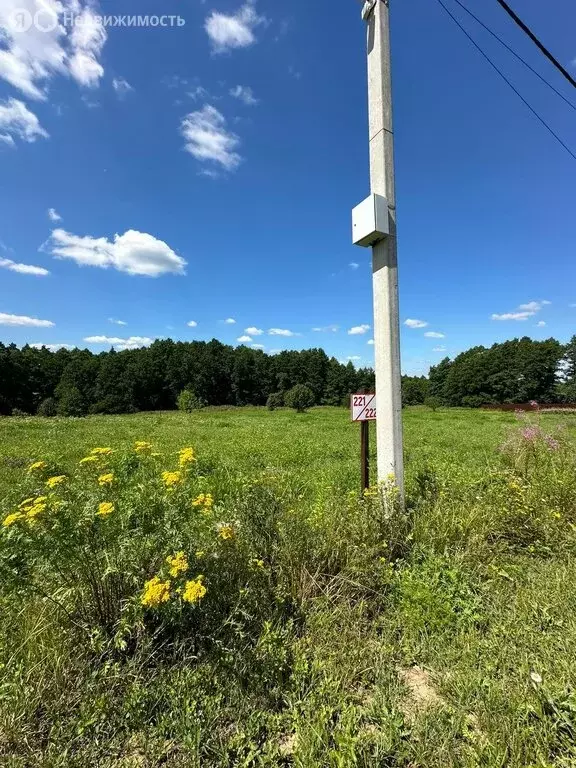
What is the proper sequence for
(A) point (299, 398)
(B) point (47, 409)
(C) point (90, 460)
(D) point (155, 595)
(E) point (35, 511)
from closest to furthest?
(D) point (155, 595), (E) point (35, 511), (C) point (90, 460), (A) point (299, 398), (B) point (47, 409)

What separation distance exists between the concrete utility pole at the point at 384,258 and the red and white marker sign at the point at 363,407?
0.76 ft

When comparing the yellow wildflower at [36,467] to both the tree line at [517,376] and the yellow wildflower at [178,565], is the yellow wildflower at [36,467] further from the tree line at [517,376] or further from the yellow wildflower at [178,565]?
the tree line at [517,376]

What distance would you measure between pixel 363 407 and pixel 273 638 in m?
2.41

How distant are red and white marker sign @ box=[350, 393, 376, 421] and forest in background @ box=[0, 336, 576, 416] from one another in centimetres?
4989

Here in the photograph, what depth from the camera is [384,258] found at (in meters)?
3.73

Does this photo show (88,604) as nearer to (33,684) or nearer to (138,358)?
(33,684)

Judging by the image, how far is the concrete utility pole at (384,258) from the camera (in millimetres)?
3664

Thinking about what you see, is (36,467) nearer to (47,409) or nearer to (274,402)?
(274,402)

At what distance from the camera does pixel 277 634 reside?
7.20ft

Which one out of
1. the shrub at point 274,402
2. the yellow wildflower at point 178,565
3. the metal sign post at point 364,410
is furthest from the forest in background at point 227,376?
the yellow wildflower at point 178,565

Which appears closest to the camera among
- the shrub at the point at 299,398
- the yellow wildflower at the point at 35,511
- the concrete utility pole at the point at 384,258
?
the yellow wildflower at the point at 35,511

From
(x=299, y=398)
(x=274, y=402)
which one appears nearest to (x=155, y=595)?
(x=299, y=398)

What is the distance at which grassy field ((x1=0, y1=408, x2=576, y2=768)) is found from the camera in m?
1.67

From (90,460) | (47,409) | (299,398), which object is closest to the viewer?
(90,460)
